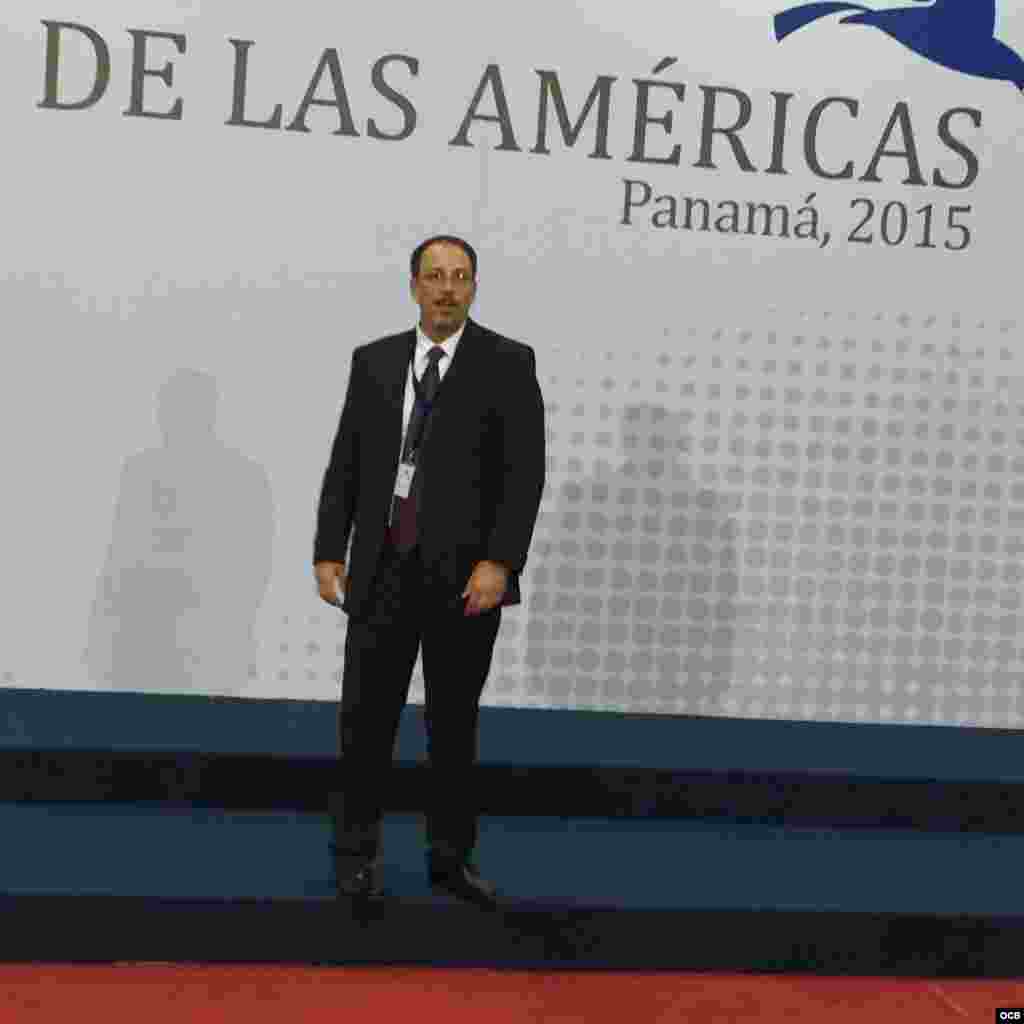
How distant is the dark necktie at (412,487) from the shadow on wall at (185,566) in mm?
1364

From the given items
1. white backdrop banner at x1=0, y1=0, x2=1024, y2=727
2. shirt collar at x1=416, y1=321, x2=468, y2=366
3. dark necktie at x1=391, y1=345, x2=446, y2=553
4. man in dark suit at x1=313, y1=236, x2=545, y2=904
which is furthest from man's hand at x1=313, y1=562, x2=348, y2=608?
white backdrop banner at x1=0, y1=0, x2=1024, y2=727

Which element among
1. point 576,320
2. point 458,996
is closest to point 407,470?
point 458,996

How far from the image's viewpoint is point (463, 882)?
9.97 ft

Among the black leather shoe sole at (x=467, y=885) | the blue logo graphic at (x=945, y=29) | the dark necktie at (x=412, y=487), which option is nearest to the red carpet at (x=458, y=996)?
the black leather shoe sole at (x=467, y=885)

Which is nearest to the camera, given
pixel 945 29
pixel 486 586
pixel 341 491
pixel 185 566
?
pixel 486 586

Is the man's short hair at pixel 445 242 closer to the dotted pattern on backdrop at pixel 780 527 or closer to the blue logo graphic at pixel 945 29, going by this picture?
the dotted pattern on backdrop at pixel 780 527

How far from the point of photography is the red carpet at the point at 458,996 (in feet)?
9.16

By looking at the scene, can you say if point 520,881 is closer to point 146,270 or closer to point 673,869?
point 673,869

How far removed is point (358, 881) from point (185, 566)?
152cm

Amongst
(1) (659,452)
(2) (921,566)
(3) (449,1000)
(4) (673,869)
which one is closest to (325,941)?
(3) (449,1000)

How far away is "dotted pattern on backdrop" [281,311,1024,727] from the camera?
4367mm

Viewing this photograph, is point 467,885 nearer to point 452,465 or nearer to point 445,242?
point 452,465

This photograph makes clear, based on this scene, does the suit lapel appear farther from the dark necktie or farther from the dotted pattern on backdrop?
the dotted pattern on backdrop

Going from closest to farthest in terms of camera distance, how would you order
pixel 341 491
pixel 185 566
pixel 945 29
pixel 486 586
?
pixel 486 586
pixel 341 491
pixel 185 566
pixel 945 29
